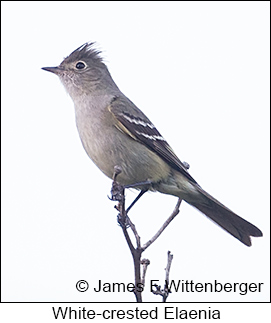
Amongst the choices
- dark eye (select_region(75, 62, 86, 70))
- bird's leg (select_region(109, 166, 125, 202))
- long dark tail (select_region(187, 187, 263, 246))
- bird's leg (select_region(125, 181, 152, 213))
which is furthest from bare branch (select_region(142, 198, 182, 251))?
dark eye (select_region(75, 62, 86, 70))

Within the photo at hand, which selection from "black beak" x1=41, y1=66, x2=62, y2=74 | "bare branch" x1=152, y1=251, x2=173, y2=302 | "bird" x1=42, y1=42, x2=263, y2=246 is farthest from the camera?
"black beak" x1=41, y1=66, x2=62, y2=74

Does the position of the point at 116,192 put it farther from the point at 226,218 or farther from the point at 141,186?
the point at 226,218

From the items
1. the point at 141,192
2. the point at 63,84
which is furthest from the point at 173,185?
the point at 63,84

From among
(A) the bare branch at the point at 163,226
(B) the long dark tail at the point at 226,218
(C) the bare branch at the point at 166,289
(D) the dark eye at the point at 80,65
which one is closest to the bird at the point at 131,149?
(B) the long dark tail at the point at 226,218

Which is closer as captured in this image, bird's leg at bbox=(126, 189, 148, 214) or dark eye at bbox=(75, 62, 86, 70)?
bird's leg at bbox=(126, 189, 148, 214)

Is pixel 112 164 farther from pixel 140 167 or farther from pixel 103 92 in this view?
pixel 103 92

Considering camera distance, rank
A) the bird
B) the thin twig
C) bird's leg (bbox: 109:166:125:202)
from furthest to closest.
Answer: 1. the bird
2. bird's leg (bbox: 109:166:125:202)
3. the thin twig

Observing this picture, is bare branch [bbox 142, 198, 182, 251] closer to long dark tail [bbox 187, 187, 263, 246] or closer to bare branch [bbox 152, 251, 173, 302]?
bare branch [bbox 152, 251, 173, 302]

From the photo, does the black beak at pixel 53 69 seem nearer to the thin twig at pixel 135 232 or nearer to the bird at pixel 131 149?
the bird at pixel 131 149

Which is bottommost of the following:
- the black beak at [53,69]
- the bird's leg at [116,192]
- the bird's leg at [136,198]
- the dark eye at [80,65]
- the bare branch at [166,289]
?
the bare branch at [166,289]
